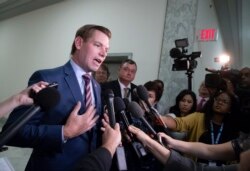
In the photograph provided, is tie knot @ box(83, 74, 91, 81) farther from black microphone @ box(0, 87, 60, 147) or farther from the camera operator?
the camera operator

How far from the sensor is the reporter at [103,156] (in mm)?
824

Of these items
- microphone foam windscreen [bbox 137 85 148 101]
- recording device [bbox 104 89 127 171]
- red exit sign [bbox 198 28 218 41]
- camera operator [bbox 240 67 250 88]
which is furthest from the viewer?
red exit sign [bbox 198 28 218 41]

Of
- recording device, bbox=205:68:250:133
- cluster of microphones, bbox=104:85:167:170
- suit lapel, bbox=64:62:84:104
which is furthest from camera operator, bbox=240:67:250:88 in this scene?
suit lapel, bbox=64:62:84:104

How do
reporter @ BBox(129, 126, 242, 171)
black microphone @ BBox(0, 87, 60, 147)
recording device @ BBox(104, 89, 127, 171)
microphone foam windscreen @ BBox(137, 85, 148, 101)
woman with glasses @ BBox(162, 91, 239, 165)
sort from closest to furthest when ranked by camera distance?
black microphone @ BBox(0, 87, 60, 147)
recording device @ BBox(104, 89, 127, 171)
reporter @ BBox(129, 126, 242, 171)
microphone foam windscreen @ BBox(137, 85, 148, 101)
woman with glasses @ BBox(162, 91, 239, 165)

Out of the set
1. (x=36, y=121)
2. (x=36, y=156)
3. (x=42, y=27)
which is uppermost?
(x=42, y=27)

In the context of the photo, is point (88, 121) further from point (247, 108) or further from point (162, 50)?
point (162, 50)

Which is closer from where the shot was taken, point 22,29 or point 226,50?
point 22,29

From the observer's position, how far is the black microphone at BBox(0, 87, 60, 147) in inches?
28.7

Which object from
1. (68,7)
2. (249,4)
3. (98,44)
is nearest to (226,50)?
(249,4)

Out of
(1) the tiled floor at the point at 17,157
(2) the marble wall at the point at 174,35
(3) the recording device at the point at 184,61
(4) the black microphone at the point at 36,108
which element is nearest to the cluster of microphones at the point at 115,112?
(4) the black microphone at the point at 36,108

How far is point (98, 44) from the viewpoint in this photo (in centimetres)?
149

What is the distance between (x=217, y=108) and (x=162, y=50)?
1.88m

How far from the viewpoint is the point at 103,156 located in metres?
0.88

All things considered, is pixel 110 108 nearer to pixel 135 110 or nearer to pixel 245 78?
pixel 135 110
